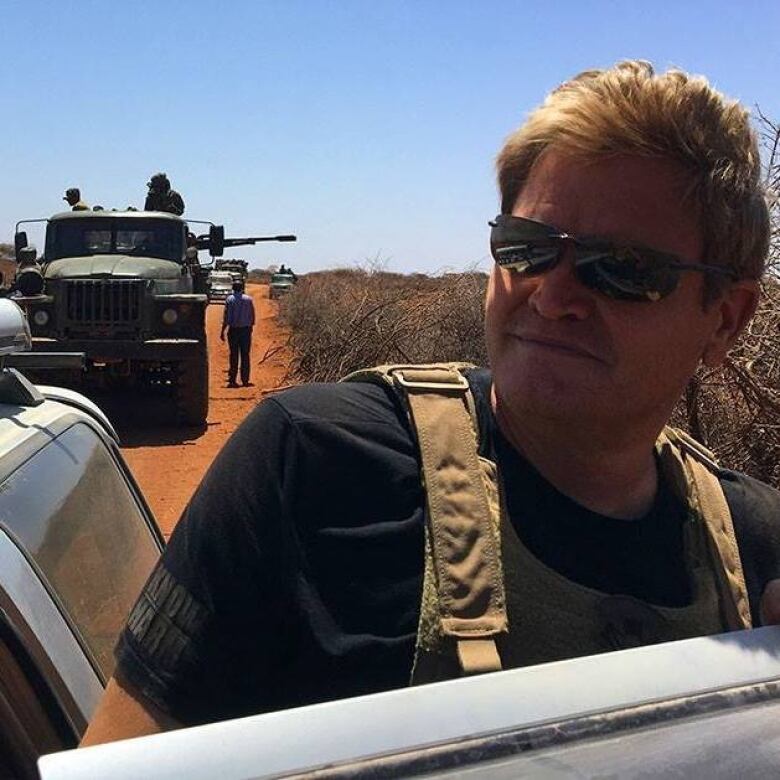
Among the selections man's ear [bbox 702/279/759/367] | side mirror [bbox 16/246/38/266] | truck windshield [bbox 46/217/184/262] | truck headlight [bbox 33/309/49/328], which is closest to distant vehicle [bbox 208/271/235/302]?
truck windshield [bbox 46/217/184/262]

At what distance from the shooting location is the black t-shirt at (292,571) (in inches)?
47.9

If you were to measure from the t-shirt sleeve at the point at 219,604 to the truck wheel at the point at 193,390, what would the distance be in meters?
10.2

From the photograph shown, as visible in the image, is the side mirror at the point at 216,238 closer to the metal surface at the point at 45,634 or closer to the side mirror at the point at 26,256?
the side mirror at the point at 26,256

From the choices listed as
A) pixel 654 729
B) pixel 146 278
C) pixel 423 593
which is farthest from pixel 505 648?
pixel 146 278

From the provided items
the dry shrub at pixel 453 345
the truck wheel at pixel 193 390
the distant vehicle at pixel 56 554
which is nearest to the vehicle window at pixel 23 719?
the distant vehicle at pixel 56 554

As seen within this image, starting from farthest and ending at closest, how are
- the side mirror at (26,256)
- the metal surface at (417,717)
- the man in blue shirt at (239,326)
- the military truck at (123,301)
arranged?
the man in blue shirt at (239,326) → the side mirror at (26,256) → the military truck at (123,301) → the metal surface at (417,717)

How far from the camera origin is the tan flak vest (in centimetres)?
125

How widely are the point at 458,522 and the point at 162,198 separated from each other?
1378 centimetres

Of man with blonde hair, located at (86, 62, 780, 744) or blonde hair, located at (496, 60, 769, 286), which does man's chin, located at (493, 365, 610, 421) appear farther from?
blonde hair, located at (496, 60, 769, 286)

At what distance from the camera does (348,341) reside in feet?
44.1

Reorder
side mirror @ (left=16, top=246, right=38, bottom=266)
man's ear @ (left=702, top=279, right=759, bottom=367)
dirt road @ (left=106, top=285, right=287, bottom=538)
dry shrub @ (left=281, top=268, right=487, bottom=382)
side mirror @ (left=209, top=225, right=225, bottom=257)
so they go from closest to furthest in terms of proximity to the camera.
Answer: man's ear @ (left=702, top=279, right=759, bottom=367)
dirt road @ (left=106, top=285, right=287, bottom=538)
side mirror @ (left=16, top=246, right=38, bottom=266)
dry shrub @ (left=281, top=268, right=487, bottom=382)
side mirror @ (left=209, top=225, right=225, bottom=257)

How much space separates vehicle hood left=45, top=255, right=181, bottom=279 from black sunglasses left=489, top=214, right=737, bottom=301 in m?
10.4

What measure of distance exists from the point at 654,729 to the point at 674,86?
90 cm

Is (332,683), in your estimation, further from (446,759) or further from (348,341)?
(348,341)
